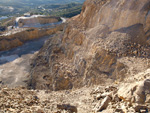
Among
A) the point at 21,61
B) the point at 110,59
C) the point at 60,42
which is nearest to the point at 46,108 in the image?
the point at 110,59

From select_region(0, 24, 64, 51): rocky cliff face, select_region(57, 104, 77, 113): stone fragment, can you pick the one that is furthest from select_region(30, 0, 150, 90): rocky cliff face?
select_region(0, 24, 64, 51): rocky cliff face

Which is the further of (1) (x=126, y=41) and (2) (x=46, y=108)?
(1) (x=126, y=41)

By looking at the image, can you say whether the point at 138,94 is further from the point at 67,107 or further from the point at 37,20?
the point at 37,20

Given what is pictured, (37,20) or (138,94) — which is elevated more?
(37,20)

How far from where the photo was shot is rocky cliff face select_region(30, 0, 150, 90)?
29.0 ft

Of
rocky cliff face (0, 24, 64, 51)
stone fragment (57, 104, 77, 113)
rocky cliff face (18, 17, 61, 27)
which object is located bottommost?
stone fragment (57, 104, 77, 113)

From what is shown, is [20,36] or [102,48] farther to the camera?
[20,36]

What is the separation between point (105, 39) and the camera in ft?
35.1

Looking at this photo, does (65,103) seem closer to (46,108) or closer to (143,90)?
(46,108)

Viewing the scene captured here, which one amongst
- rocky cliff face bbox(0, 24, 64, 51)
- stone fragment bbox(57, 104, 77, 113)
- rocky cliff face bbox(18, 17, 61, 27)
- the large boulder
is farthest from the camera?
rocky cliff face bbox(18, 17, 61, 27)

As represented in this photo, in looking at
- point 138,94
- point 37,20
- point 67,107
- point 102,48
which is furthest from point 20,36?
point 138,94

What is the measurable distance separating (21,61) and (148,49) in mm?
15128

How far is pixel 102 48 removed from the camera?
9992mm

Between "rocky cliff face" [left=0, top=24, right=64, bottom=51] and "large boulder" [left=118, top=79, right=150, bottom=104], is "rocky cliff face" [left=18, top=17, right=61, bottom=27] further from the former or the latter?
"large boulder" [left=118, top=79, right=150, bottom=104]
